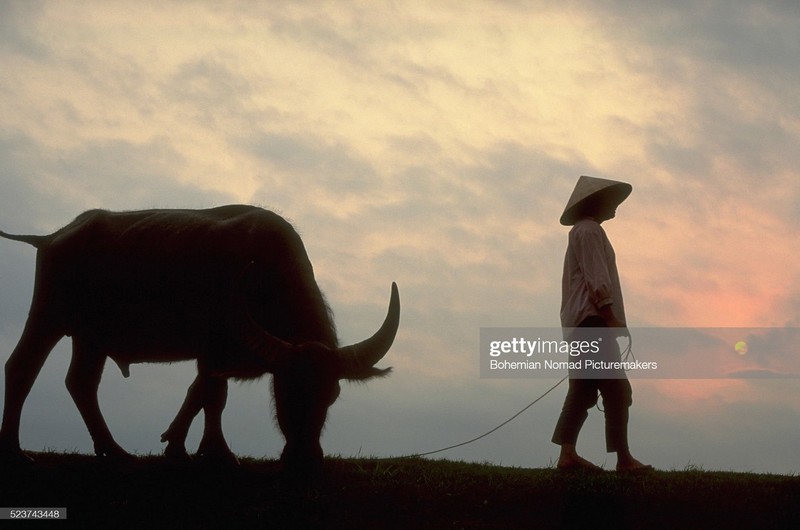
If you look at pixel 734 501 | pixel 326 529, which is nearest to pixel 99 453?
pixel 326 529

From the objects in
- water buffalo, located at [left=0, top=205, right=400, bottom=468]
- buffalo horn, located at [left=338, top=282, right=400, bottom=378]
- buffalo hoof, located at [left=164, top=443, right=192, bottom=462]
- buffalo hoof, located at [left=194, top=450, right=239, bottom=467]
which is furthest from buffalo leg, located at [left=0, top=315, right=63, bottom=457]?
buffalo horn, located at [left=338, top=282, right=400, bottom=378]

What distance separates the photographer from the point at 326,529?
6816 millimetres

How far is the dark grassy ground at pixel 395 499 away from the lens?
7.12m

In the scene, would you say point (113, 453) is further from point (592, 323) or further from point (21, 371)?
point (592, 323)

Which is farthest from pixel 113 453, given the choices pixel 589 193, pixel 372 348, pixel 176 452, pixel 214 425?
pixel 589 193

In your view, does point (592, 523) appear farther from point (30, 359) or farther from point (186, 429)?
point (30, 359)

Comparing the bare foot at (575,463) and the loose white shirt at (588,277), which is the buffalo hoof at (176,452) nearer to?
the bare foot at (575,463)

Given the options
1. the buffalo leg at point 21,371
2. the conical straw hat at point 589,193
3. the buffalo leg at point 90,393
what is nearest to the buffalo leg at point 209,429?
the buffalo leg at point 90,393

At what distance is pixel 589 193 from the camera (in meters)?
8.80

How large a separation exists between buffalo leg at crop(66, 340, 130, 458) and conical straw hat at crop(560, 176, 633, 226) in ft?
17.4

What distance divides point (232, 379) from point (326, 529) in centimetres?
287

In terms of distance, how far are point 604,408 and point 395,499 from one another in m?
2.38

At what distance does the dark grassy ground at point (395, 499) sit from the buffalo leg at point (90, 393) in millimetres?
881

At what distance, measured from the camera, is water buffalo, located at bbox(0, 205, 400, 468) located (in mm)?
8695
